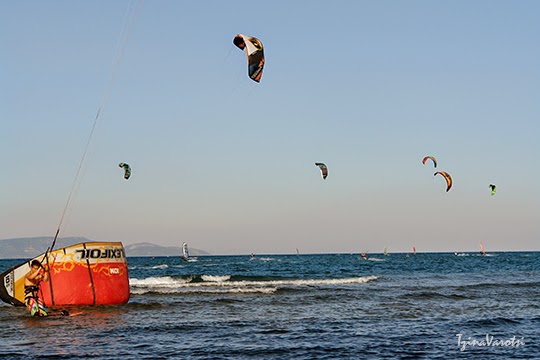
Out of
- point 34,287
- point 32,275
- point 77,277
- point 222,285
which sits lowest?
point 222,285

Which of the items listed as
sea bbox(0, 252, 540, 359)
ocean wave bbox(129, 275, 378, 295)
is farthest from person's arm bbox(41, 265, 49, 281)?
ocean wave bbox(129, 275, 378, 295)

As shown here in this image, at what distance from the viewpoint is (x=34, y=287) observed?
58.9 ft

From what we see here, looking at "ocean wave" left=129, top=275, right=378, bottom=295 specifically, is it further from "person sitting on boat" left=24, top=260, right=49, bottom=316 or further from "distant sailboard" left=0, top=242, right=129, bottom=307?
"person sitting on boat" left=24, top=260, right=49, bottom=316

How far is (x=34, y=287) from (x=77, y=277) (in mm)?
1326

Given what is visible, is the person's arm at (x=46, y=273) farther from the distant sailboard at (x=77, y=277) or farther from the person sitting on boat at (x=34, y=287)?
the distant sailboard at (x=77, y=277)

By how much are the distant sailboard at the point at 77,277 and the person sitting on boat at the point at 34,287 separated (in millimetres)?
208

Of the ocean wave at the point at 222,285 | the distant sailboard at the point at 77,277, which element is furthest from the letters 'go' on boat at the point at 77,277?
the ocean wave at the point at 222,285

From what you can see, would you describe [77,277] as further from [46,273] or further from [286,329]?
[286,329]

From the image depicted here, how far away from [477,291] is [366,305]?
8632 millimetres

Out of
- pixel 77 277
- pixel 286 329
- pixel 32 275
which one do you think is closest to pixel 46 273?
pixel 32 275

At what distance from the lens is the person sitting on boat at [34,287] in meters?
17.6

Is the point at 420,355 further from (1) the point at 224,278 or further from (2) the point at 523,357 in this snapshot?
(1) the point at 224,278

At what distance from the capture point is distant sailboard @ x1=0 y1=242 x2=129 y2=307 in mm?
18688

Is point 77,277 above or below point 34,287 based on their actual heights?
above
